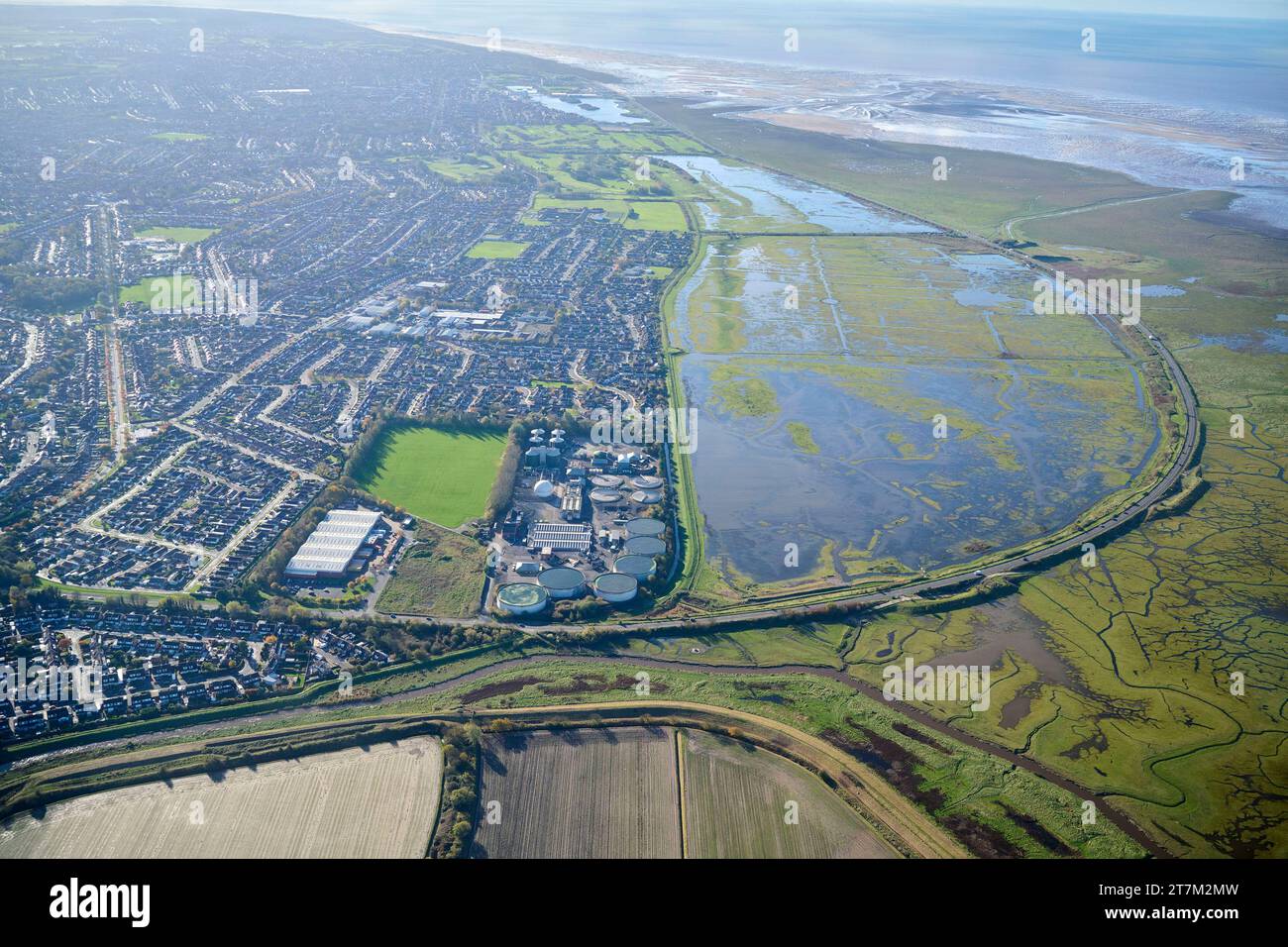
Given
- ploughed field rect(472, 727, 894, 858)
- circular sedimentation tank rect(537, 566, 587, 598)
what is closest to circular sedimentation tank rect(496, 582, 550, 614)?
circular sedimentation tank rect(537, 566, 587, 598)

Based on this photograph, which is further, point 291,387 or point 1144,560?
point 291,387

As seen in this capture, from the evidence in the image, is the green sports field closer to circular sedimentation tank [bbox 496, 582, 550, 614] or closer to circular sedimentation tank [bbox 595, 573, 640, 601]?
circular sedimentation tank [bbox 496, 582, 550, 614]

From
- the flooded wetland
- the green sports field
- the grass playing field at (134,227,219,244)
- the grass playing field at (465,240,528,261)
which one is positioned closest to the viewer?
the green sports field

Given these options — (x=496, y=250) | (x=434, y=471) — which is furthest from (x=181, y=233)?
(x=434, y=471)

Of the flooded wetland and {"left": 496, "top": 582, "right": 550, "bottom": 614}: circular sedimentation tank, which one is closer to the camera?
{"left": 496, "top": 582, "right": 550, "bottom": 614}: circular sedimentation tank

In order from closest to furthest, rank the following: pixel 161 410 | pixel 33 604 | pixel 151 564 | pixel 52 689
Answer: pixel 52 689, pixel 33 604, pixel 151 564, pixel 161 410

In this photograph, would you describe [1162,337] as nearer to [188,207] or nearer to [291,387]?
[291,387]

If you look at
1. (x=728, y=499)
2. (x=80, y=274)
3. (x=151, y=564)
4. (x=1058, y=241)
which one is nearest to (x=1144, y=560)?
(x=728, y=499)
